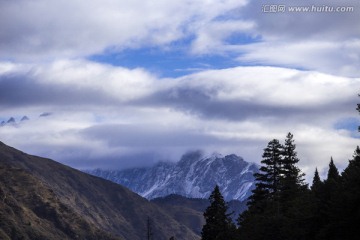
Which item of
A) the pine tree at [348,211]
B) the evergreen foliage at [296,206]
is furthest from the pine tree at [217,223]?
the pine tree at [348,211]

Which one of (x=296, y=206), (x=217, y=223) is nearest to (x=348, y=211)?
(x=296, y=206)

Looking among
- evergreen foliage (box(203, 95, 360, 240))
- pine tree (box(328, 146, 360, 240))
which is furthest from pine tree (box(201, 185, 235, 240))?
pine tree (box(328, 146, 360, 240))

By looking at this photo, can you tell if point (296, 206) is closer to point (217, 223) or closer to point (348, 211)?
point (348, 211)

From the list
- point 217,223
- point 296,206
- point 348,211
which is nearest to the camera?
point 348,211

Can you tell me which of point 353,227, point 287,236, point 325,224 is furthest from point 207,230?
point 353,227

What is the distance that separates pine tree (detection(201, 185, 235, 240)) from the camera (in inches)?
3533

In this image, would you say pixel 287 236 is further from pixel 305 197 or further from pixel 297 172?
pixel 297 172

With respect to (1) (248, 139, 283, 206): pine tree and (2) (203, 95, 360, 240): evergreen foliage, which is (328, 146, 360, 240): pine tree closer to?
(2) (203, 95, 360, 240): evergreen foliage

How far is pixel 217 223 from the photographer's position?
298ft

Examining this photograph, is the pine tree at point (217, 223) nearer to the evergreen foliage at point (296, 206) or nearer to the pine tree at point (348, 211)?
the evergreen foliage at point (296, 206)

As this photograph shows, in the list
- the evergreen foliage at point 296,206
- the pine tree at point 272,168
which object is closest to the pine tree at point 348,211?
the evergreen foliage at point 296,206

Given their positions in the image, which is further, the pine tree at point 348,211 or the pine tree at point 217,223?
the pine tree at point 217,223

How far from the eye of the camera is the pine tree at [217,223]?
8975cm

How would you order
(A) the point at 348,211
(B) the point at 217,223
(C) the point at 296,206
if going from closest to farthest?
1. (A) the point at 348,211
2. (C) the point at 296,206
3. (B) the point at 217,223
